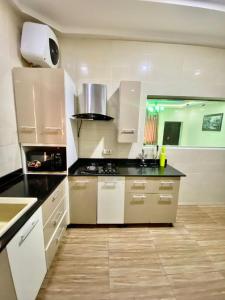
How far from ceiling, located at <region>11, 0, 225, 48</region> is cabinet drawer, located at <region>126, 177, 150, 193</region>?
201cm

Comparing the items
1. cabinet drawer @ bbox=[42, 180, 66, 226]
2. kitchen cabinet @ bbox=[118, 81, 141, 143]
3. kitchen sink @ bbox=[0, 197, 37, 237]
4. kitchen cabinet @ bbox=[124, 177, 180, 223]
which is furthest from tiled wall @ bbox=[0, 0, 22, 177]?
kitchen cabinet @ bbox=[124, 177, 180, 223]

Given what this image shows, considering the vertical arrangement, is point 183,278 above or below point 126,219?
below

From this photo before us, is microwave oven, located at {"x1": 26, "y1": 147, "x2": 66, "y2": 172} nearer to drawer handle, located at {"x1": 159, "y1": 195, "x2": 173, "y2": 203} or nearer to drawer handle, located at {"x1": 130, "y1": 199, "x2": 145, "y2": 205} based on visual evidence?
drawer handle, located at {"x1": 130, "y1": 199, "x2": 145, "y2": 205}

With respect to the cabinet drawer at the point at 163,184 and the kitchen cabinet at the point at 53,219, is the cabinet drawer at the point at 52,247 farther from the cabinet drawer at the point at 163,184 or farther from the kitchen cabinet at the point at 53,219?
the cabinet drawer at the point at 163,184

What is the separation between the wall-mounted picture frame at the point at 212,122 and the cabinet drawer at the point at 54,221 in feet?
8.79

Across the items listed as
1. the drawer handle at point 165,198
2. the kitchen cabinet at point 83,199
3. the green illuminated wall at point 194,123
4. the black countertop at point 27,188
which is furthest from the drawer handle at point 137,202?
the green illuminated wall at point 194,123

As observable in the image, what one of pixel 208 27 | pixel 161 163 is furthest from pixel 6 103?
pixel 208 27

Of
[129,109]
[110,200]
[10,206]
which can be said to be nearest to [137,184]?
[110,200]

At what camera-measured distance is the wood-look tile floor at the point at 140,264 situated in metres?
1.29

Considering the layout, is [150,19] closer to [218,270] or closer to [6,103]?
[6,103]

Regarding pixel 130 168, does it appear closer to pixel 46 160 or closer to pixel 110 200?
pixel 110 200

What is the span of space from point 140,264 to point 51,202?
1164 millimetres

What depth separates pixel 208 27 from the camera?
75.0 inches

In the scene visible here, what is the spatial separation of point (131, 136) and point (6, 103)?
155cm
